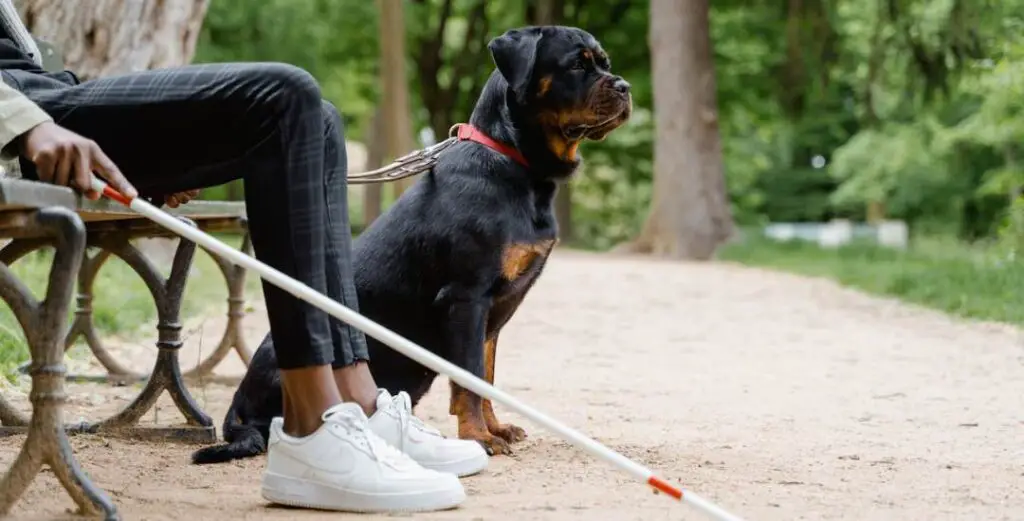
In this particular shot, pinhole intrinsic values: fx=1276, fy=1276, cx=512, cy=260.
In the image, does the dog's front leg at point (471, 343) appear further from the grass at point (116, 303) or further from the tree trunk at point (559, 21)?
the tree trunk at point (559, 21)

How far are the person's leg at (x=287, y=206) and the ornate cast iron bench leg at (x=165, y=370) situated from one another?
1255mm

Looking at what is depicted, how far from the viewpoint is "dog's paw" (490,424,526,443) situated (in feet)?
13.9

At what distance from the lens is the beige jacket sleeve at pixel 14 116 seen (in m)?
2.76

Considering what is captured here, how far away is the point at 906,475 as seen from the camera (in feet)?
12.2

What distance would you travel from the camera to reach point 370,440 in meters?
3.04

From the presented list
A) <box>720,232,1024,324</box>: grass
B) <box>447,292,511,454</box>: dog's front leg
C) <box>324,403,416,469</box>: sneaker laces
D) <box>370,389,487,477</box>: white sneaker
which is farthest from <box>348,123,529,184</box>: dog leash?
<box>720,232,1024,324</box>: grass

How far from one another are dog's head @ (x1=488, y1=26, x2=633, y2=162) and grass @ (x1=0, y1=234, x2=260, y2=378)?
8.40 feet

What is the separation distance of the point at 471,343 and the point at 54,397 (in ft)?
4.90

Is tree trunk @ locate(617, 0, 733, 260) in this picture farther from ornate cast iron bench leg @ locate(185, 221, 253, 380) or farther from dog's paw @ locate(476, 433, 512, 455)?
dog's paw @ locate(476, 433, 512, 455)

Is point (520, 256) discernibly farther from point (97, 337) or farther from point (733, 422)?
point (97, 337)

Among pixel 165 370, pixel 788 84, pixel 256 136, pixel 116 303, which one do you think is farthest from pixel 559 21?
pixel 256 136

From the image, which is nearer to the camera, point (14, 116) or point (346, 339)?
point (14, 116)

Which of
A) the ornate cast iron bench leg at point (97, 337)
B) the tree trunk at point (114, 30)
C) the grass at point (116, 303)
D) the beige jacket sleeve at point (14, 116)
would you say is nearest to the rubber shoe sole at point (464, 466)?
the beige jacket sleeve at point (14, 116)

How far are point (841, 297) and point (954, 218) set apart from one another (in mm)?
26400
